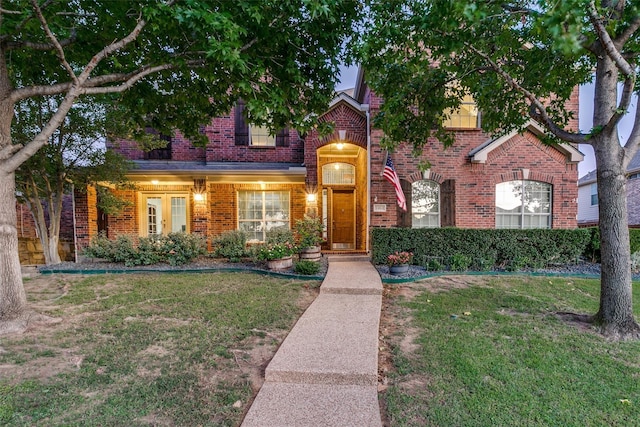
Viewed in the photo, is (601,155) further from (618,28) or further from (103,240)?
(103,240)

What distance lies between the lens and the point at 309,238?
8516 millimetres

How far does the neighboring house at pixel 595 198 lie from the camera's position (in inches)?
623

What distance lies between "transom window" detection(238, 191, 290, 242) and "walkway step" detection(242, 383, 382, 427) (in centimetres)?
828

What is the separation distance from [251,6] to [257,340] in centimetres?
435

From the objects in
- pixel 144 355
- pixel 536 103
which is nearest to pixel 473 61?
pixel 536 103

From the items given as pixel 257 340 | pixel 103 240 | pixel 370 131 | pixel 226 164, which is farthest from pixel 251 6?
pixel 103 240

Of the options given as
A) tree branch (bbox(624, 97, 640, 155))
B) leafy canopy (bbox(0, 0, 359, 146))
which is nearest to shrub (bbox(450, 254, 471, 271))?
tree branch (bbox(624, 97, 640, 155))

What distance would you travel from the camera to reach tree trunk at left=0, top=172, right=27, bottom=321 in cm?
407

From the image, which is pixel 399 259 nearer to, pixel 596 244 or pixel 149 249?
pixel 596 244

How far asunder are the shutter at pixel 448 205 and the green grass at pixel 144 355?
18.6 ft

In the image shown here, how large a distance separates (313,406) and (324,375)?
1.29 feet

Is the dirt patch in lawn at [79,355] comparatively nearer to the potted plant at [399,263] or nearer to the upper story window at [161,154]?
the potted plant at [399,263]

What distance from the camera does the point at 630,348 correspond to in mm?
3660

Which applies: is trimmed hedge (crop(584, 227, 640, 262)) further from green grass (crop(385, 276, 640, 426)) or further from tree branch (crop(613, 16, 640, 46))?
tree branch (crop(613, 16, 640, 46))
